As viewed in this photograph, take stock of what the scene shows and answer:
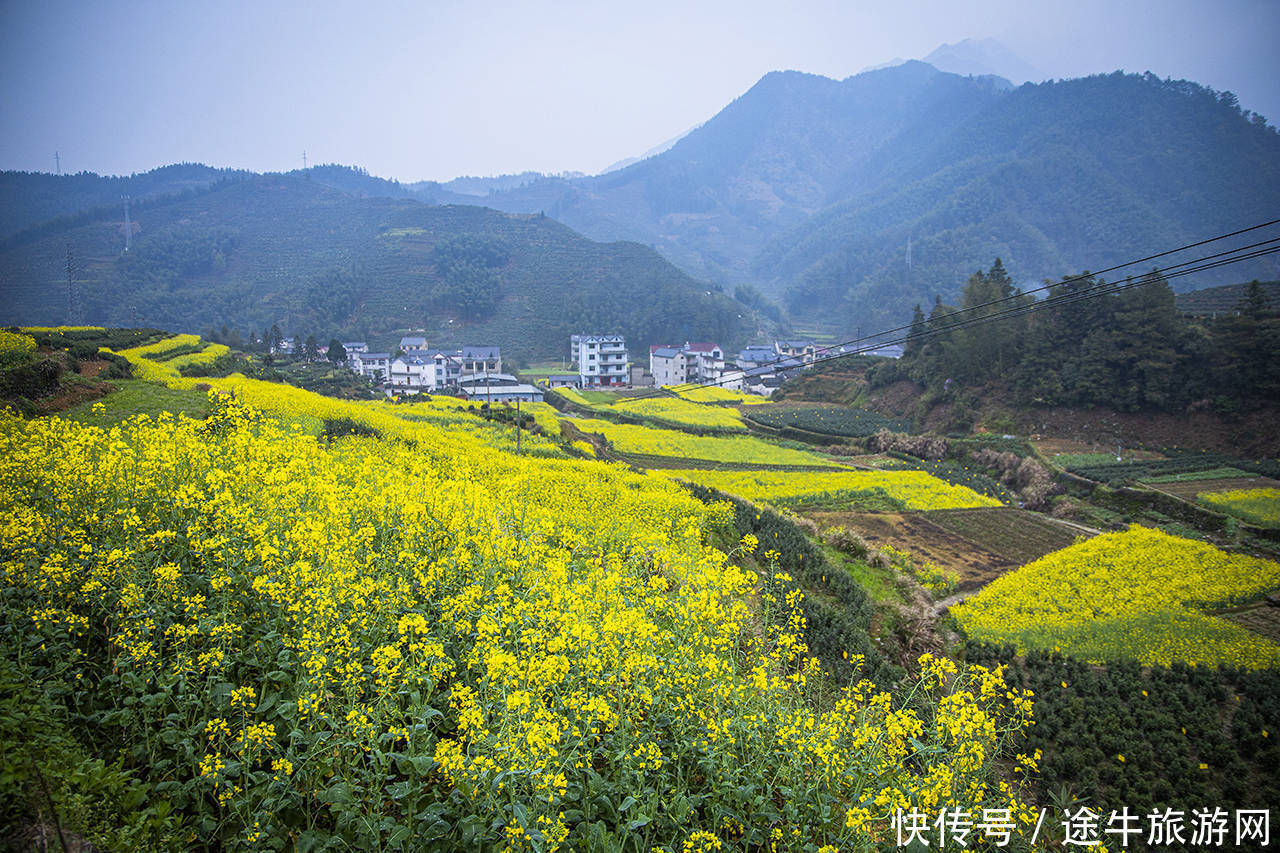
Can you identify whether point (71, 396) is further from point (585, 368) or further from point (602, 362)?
point (602, 362)

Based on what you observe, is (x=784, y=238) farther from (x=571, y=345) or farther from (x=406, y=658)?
(x=406, y=658)

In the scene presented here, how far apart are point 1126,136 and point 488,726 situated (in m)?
209

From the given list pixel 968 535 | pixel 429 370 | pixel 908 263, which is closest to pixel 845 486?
pixel 968 535

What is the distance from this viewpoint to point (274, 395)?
18500 mm

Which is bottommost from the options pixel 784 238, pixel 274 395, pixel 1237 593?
pixel 1237 593

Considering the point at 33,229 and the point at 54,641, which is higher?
the point at 33,229

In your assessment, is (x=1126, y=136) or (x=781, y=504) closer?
(x=781, y=504)

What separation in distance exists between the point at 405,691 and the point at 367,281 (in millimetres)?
98996

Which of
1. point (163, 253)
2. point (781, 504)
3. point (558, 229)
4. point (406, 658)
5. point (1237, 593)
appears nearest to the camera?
point (406, 658)

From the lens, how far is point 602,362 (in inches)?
2576

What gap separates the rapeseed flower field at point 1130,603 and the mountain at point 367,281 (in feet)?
229

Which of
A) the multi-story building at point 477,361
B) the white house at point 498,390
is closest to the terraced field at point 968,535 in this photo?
the white house at point 498,390

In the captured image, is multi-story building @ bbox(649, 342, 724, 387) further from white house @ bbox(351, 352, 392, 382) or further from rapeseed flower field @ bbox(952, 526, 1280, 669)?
rapeseed flower field @ bbox(952, 526, 1280, 669)

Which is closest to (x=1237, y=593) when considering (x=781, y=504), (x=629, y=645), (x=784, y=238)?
(x=781, y=504)
